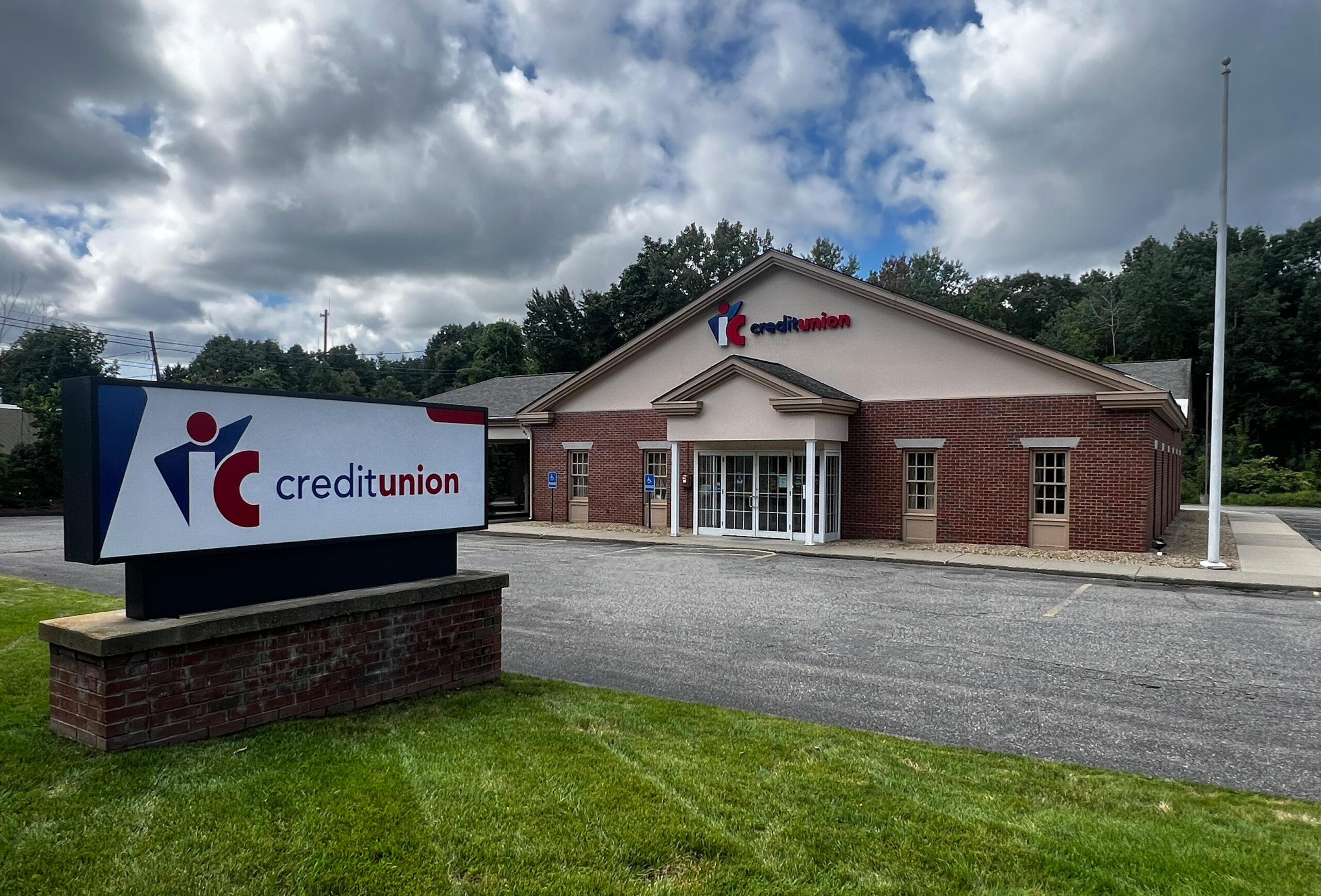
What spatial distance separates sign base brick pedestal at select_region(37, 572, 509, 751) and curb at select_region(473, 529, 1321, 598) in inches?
188

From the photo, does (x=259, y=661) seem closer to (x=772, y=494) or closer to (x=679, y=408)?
(x=679, y=408)

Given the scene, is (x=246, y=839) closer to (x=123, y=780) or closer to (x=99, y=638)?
(x=123, y=780)

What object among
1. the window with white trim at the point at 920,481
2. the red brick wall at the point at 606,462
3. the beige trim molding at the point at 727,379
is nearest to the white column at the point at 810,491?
the beige trim molding at the point at 727,379

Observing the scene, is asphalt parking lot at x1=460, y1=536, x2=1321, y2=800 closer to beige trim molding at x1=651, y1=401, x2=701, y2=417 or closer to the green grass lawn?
the green grass lawn

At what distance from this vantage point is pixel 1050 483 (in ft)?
59.9

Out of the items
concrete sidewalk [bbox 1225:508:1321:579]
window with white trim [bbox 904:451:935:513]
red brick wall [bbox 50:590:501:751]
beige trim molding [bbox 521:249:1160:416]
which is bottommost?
concrete sidewalk [bbox 1225:508:1321:579]

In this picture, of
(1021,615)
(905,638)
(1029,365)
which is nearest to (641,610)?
(905,638)

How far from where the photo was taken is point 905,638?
931cm

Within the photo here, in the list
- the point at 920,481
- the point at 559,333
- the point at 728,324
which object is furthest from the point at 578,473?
the point at 559,333

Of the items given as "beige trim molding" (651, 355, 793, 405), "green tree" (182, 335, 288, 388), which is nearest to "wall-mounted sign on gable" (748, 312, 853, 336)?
"beige trim molding" (651, 355, 793, 405)

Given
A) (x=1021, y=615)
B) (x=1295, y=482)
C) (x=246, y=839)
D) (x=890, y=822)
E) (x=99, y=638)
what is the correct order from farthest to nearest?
(x=1295, y=482) < (x=1021, y=615) < (x=99, y=638) < (x=890, y=822) < (x=246, y=839)

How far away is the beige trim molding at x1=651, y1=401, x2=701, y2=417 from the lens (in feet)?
69.3

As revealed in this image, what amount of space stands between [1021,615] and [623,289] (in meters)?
48.2

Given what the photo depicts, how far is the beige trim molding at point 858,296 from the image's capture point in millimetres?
17500
